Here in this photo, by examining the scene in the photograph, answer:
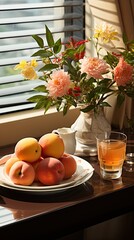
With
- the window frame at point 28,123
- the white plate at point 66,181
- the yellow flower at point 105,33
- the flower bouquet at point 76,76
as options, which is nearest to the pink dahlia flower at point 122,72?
the flower bouquet at point 76,76

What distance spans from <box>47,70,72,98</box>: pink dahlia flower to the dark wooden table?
0.28 metres

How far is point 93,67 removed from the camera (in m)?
1.87

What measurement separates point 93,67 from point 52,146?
0.31 metres

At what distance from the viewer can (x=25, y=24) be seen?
228 centimetres

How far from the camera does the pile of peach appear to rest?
1.66m

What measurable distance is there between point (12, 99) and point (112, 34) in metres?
0.51

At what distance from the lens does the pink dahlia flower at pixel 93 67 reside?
187 centimetres

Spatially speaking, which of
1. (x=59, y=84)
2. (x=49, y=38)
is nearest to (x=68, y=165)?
(x=59, y=84)

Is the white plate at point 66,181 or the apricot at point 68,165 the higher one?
the apricot at point 68,165

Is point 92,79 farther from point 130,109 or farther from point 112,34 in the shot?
point 130,109

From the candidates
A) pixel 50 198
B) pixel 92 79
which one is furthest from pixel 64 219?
pixel 92 79

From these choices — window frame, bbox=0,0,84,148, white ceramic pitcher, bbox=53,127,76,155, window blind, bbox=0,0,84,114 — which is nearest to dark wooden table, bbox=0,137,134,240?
white ceramic pitcher, bbox=53,127,76,155

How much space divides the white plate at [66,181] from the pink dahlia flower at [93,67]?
275mm

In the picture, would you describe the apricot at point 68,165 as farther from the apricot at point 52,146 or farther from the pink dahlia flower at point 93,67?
the pink dahlia flower at point 93,67
